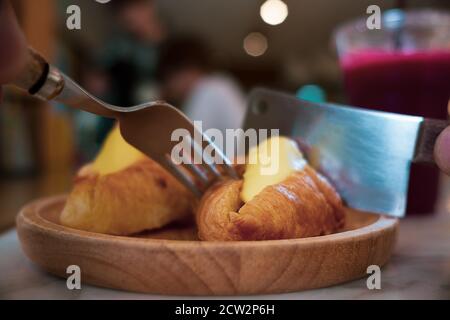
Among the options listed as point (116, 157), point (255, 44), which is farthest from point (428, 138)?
point (255, 44)

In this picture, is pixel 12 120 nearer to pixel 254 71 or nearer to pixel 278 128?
pixel 278 128

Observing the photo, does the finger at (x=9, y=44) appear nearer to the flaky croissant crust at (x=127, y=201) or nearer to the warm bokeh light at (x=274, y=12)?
the flaky croissant crust at (x=127, y=201)

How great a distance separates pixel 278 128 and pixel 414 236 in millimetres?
299

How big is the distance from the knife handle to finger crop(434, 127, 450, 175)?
0.05m

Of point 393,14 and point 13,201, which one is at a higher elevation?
point 393,14

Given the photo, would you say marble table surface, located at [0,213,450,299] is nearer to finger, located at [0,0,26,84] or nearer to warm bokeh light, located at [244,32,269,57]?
finger, located at [0,0,26,84]

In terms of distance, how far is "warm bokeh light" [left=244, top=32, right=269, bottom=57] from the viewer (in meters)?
7.43

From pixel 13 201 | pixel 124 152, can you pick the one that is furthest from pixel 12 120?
pixel 124 152

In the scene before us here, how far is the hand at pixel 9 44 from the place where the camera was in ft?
1.32

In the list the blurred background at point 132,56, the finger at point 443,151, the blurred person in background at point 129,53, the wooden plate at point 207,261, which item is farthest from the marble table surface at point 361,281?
the blurred person in background at point 129,53

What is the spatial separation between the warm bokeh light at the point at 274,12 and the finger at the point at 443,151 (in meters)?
4.53

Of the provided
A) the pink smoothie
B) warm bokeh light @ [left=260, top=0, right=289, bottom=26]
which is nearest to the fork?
the pink smoothie

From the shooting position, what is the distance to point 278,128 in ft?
2.74
